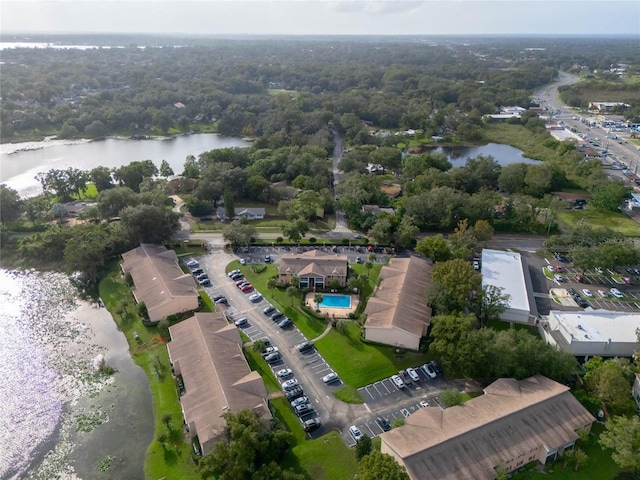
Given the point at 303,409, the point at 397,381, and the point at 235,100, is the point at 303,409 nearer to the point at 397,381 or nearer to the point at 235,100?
the point at 397,381

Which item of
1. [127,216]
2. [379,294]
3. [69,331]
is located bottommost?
[69,331]

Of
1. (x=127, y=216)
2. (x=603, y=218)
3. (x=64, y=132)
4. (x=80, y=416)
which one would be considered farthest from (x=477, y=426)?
(x=64, y=132)

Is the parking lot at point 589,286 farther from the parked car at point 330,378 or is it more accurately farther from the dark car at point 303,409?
the dark car at point 303,409

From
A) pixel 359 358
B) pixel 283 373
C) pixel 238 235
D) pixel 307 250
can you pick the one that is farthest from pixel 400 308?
pixel 238 235

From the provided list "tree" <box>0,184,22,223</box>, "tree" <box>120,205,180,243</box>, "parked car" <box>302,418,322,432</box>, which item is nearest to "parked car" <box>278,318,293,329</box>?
"parked car" <box>302,418,322,432</box>

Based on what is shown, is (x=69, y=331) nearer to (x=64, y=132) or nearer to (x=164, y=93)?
(x=64, y=132)

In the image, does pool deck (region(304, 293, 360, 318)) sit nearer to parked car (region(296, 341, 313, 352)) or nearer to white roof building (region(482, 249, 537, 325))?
parked car (region(296, 341, 313, 352))

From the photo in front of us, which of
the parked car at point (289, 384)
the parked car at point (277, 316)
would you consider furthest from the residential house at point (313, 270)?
the parked car at point (289, 384)
